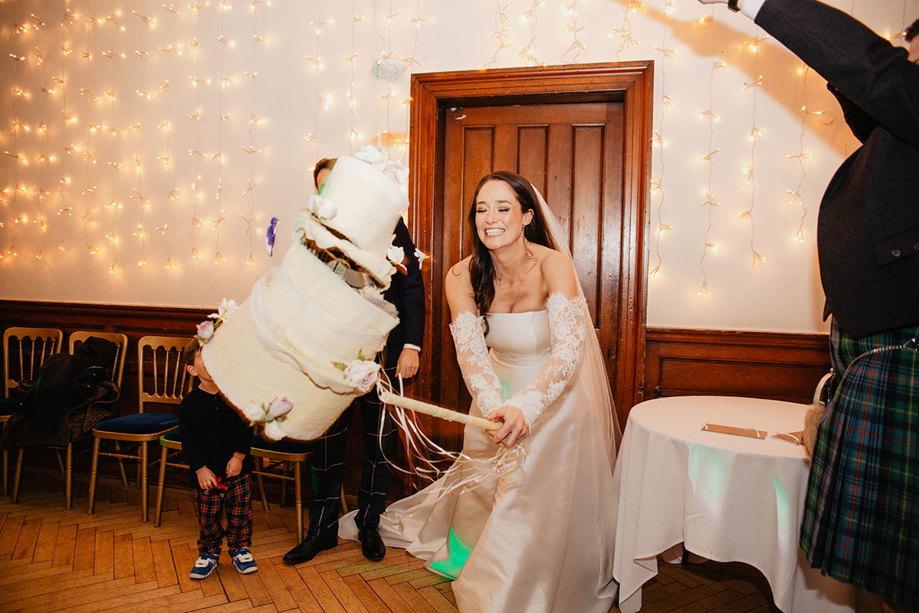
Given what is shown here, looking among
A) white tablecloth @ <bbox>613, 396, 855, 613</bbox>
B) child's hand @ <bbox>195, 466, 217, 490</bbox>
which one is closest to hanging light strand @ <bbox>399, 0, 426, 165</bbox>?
child's hand @ <bbox>195, 466, 217, 490</bbox>

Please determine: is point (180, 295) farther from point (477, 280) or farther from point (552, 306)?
point (552, 306)

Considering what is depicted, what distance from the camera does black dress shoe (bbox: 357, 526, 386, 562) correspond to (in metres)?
2.48

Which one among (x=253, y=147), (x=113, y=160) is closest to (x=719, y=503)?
(x=253, y=147)

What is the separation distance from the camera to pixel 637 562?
6.13ft

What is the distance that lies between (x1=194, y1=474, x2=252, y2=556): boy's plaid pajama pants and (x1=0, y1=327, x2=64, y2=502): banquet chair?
1.88 m

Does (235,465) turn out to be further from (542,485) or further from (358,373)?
→ (358,373)

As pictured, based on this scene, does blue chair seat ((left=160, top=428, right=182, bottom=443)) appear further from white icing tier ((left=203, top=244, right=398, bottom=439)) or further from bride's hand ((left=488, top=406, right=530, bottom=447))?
white icing tier ((left=203, top=244, right=398, bottom=439))

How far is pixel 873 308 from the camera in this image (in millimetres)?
1111

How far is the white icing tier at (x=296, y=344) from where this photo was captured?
784 millimetres

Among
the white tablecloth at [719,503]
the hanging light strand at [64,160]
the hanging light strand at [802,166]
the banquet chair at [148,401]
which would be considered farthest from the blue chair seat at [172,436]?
the hanging light strand at [802,166]

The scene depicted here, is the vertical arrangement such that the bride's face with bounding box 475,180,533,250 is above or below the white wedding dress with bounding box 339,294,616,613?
above

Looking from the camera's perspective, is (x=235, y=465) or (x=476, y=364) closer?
(x=476, y=364)

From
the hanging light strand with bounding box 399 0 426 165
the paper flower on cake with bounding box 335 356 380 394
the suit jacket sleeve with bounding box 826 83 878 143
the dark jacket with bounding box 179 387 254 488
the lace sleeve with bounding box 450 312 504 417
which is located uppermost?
the hanging light strand with bounding box 399 0 426 165

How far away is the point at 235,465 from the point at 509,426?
56.1 inches
